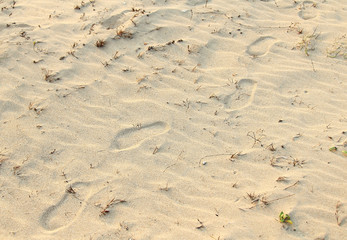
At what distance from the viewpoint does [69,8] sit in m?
5.30

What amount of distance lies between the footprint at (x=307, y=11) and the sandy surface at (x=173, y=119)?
0.07ft

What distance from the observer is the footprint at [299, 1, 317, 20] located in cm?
512

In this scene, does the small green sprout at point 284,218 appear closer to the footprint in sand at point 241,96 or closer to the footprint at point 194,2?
the footprint in sand at point 241,96

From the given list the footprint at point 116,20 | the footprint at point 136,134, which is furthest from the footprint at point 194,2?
the footprint at point 136,134

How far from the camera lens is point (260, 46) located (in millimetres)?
4695

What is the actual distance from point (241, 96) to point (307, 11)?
2.02m

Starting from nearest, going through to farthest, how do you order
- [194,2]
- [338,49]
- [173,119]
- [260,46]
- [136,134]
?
[136,134], [173,119], [338,49], [260,46], [194,2]

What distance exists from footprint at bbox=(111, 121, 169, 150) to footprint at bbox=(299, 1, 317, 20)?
2714mm

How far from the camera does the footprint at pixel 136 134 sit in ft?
11.7

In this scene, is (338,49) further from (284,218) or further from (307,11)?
(284,218)

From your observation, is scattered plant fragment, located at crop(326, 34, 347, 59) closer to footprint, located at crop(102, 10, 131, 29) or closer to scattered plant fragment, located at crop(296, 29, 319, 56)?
scattered plant fragment, located at crop(296, 29, 319, 56)

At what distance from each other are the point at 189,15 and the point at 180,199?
2.89 meters

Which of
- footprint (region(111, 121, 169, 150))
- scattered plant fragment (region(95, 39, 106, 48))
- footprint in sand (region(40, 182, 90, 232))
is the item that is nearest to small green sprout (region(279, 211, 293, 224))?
footprint (region(111, 121, 169, 150))

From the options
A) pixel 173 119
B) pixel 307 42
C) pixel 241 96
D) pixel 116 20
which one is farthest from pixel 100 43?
pixel 307 42
